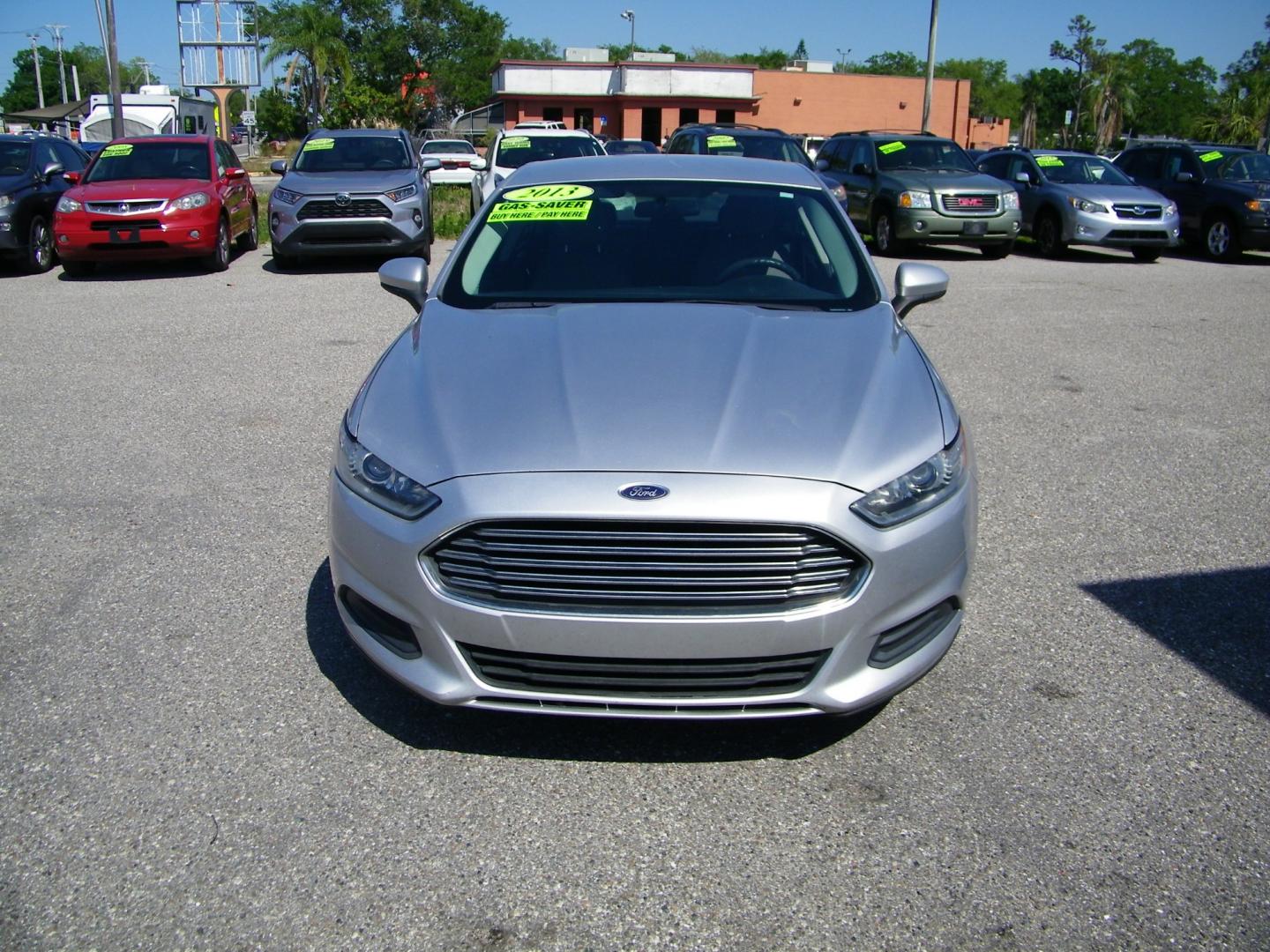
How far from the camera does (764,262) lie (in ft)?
14.5

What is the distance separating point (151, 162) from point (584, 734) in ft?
43.0

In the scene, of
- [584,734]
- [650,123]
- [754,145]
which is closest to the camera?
[584,734]

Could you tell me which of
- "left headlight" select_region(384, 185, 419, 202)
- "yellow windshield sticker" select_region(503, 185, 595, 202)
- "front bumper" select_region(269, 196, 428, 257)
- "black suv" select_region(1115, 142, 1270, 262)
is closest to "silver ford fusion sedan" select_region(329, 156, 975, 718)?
"yellow windshield sticker" select_region(503, 185, 595, 202)

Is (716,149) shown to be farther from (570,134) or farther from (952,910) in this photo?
(952,910)

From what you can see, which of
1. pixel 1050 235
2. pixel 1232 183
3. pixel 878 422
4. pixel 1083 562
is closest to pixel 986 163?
pixel 1050 235

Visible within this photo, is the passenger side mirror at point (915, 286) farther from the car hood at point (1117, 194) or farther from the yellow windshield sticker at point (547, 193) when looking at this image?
the car hood at point (1117, 194)

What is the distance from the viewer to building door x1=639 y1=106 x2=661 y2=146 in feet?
185

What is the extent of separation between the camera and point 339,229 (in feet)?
44.0

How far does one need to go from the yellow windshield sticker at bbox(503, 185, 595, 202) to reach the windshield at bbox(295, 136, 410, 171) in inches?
407

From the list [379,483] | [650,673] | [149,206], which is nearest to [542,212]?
[379,483]

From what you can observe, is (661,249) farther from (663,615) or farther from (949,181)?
(949,181)

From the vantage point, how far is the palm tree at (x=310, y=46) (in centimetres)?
5097

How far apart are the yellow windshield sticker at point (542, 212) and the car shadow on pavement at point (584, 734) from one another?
2.05 m

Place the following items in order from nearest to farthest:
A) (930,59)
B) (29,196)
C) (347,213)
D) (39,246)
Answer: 1. (29,196)
2. (347,213)
3. (39,246)
4. (930,59)
